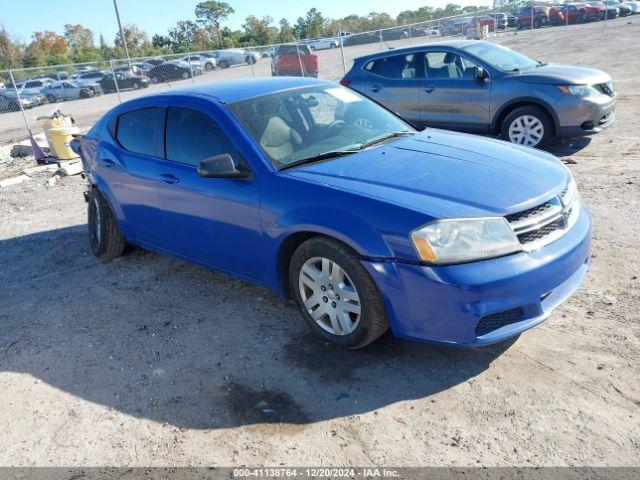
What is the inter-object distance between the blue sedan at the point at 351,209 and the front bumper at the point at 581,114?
12.9 ft

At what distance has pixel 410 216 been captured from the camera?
118 inches

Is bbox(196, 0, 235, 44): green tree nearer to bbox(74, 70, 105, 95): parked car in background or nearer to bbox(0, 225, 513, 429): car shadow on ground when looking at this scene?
bbox(74, 70, 105, 95): parked car in background

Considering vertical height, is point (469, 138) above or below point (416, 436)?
above

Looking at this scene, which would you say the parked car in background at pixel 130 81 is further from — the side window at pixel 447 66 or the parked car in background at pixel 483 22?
the parked car in background at pixel 483 22

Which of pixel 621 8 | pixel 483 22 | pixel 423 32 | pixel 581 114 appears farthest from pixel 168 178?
pixel 621 8

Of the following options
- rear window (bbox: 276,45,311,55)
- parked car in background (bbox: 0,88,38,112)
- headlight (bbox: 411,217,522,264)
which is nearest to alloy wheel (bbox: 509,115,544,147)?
headlight (bbox: 411,217,522,264)

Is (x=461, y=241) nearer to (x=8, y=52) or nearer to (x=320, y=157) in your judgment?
(x=320, y=157)

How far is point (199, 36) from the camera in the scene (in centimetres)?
7312

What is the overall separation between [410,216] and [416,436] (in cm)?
114

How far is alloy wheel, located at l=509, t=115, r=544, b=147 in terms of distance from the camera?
7.87 meters

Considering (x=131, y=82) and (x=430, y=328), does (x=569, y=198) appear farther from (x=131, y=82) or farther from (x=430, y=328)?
(x=131, y=82)

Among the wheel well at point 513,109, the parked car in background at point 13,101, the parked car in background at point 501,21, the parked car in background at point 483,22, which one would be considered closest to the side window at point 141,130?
the wheel well at point 513,109

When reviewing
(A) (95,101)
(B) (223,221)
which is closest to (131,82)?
(A) (95,101)

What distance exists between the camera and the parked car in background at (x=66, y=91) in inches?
1096
